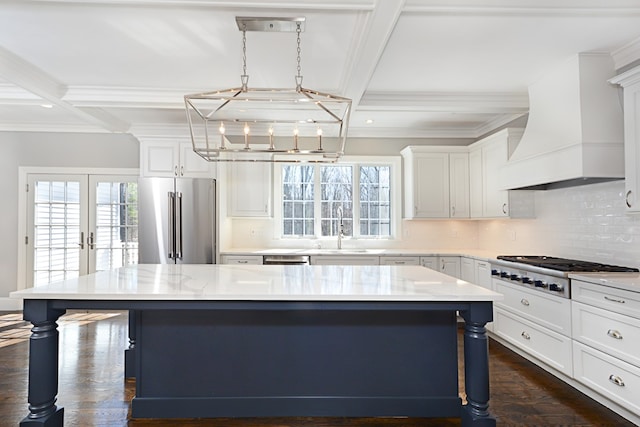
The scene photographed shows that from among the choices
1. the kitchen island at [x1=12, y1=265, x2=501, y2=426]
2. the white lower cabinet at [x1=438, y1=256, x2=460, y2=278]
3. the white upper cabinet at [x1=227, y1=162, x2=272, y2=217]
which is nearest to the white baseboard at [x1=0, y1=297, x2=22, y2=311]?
the white upper cabinet at [x1=227, y1=162, x2=272, y2=217]

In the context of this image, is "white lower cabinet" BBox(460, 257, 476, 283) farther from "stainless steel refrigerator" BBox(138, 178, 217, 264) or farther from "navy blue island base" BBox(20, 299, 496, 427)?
"stainless steel refrigerator" BBox(138, 178, 217, 264)

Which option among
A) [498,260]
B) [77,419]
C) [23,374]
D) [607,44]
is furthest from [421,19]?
[23,374]

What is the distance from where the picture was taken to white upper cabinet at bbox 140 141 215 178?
4.67 meters

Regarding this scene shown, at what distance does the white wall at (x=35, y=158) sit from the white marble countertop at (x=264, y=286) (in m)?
3.10

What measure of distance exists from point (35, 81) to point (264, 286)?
3035mm

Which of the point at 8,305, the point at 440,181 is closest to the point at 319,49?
the point at 440,181

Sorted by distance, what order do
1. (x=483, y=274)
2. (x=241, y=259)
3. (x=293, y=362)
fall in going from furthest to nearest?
(x=241, y=259)
(x=483, y=274)
(x=293, y=362)

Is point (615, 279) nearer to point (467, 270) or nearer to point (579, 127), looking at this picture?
point (579, 127)

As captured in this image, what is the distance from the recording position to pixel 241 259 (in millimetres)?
4641

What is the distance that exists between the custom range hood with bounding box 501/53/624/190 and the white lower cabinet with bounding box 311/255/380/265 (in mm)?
1947

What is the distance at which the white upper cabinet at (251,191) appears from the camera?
16.3 feet

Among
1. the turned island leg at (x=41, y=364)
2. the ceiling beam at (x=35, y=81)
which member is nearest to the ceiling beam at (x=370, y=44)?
the turned island leg at (x=41, y=364)

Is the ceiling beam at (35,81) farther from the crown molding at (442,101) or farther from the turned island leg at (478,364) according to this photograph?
the turned island leg at (478,364)

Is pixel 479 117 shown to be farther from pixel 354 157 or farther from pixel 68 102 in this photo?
pixel 68 102
